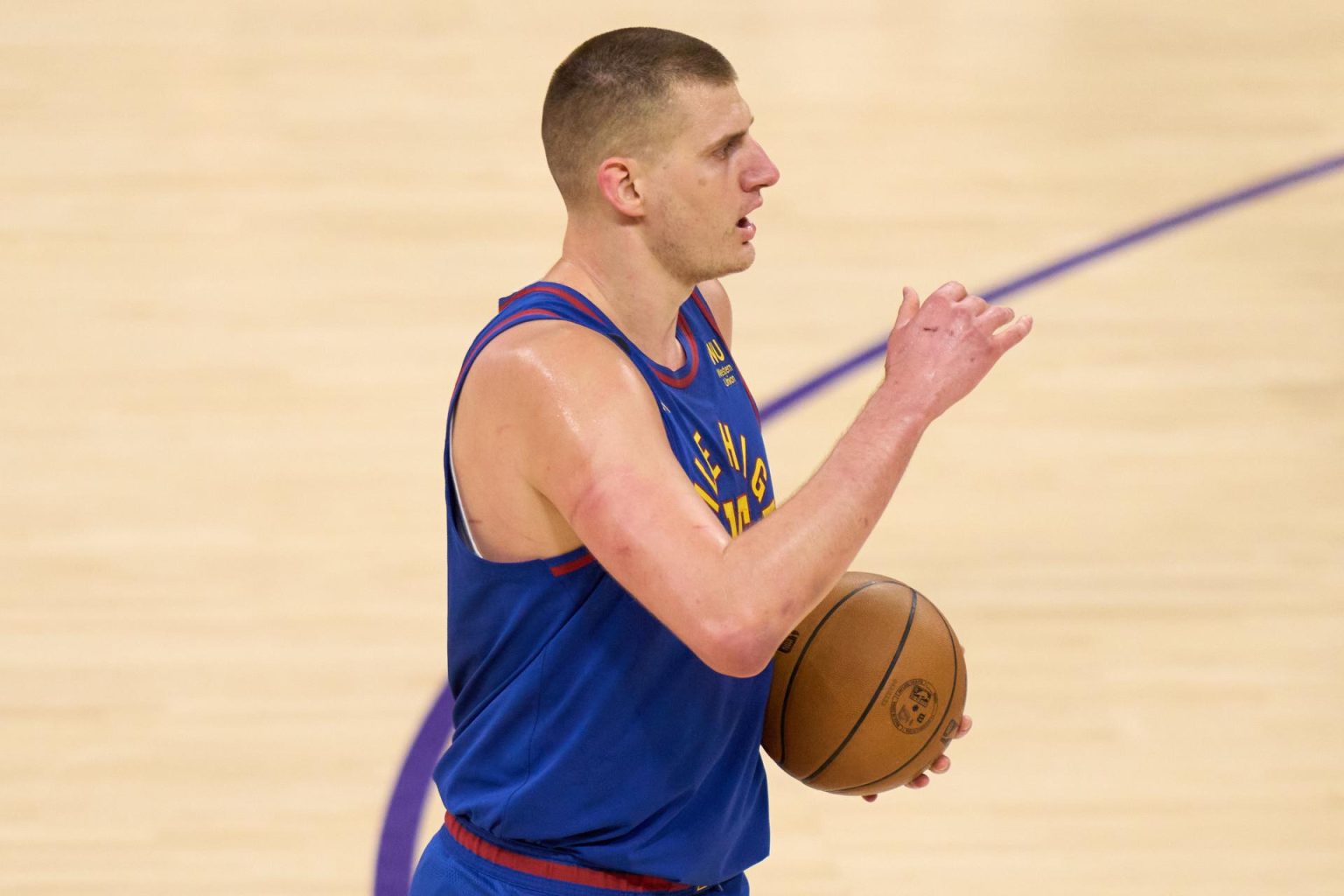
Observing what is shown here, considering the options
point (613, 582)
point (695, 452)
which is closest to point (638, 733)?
point (613, 582)

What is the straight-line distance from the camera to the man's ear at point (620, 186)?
255 cm

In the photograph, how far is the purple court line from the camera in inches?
166

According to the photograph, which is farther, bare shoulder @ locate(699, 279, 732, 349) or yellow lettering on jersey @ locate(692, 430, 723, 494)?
bare shoulder @ locate(699, 279, 732, 349)

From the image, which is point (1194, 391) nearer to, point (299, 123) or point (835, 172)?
point (835, 172)

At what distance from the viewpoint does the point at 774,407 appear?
20.0 feet

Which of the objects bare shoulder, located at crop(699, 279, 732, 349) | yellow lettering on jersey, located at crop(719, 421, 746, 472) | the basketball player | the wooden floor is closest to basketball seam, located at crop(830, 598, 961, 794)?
the basketball player

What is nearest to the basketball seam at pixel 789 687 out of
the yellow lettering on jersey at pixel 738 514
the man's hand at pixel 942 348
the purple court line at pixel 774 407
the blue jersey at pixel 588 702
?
the blue jersey at pixel 588 702

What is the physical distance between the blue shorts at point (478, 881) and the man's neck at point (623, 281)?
0.83 meters

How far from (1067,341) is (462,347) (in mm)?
2310

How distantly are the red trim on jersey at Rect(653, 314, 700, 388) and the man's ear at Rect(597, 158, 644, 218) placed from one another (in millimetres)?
256

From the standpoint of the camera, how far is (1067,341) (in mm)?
6492

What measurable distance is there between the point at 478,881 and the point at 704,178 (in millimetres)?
1139

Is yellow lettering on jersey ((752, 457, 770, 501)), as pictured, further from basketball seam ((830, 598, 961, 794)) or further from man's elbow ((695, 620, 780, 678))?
man's elbow ((695, 620, 780, 678))

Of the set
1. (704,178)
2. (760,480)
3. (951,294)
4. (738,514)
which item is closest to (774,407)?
(760,480)
